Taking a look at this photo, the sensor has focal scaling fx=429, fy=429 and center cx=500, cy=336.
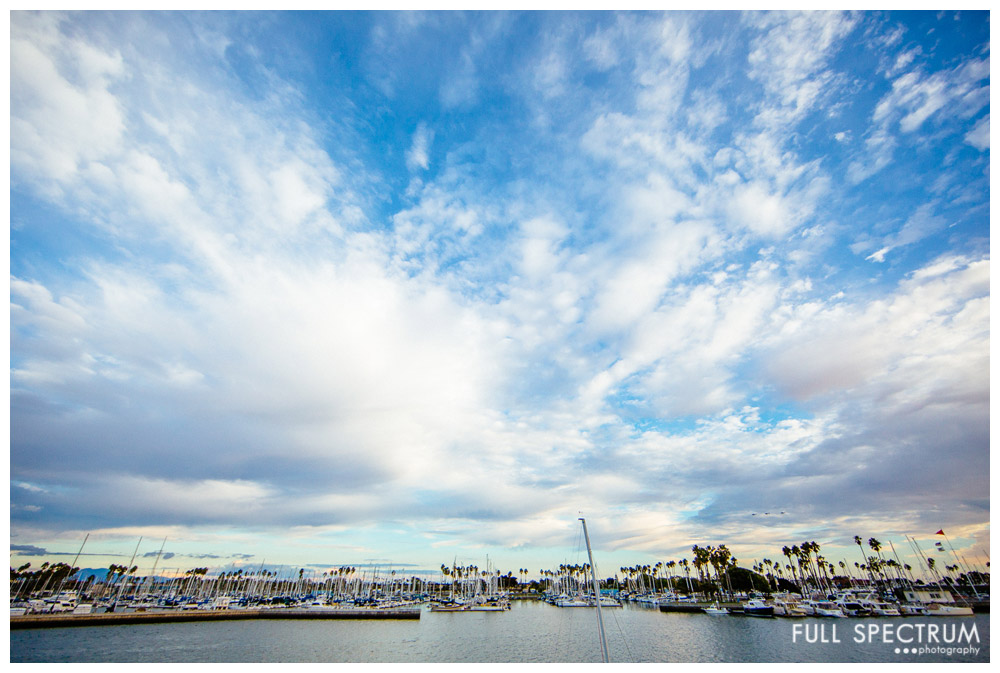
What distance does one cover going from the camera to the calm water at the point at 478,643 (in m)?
40.1

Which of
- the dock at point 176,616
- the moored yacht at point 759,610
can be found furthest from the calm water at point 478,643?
the moored yacht at point 759,610

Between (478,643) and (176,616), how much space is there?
53.5 meters

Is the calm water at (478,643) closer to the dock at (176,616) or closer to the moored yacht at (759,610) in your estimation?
the dock at (176,616)

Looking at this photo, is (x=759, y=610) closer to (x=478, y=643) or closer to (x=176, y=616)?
(x=478, y=643)

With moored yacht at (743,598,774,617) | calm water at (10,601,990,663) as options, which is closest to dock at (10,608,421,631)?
calm water at (10,601,990,663)

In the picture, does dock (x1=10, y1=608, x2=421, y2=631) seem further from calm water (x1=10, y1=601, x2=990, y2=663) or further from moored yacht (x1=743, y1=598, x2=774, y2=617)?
moored yacht (x1=743, y1=598, x2=774, y2=617)

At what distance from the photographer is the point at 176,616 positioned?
69.1 metres

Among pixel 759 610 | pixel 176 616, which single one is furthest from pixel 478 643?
pixel 759 610

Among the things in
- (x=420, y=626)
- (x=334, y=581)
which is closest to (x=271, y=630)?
(x=420, y=626)

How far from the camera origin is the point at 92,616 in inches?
2381

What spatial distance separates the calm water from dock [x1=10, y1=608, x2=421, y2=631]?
Result: 2965 millimetres

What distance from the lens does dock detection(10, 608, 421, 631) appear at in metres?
54.9
